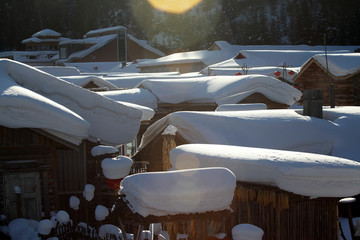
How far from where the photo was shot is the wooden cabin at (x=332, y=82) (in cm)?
2550

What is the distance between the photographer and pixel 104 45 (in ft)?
180

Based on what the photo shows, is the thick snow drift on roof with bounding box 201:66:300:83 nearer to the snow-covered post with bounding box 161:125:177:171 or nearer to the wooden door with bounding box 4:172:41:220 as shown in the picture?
the snow-covered post with bounding box 161:125:177:171

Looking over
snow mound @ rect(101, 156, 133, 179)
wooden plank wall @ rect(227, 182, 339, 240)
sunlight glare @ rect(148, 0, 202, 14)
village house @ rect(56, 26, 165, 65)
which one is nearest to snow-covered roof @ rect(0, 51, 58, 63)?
village house @ rect(56, 26, 165, 65)

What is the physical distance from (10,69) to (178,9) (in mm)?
63796

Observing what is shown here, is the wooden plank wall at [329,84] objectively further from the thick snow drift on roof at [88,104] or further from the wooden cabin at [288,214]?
the wooden cabin at [288,214]

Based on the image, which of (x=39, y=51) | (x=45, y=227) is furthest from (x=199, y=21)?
(x=45, y=227)

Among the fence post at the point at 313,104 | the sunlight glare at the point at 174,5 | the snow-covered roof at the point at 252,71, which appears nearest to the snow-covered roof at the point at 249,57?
the snow-covered roof at the point at 252,71

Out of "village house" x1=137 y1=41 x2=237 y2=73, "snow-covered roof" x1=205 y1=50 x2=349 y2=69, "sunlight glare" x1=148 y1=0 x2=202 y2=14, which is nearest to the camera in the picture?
"snow-covered roof" x1=205 y1=50 x2=349 y2=69

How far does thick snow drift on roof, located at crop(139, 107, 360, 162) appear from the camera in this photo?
13.3 m

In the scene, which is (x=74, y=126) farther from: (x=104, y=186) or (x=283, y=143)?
(x=283, y=143)

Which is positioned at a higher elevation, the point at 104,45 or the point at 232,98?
the point at 104,45

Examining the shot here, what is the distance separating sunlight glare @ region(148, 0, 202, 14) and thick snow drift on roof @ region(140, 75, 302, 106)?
52.1 m

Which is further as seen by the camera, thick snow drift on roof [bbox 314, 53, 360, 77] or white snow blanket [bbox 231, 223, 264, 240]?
thick snow drift on roof [bbox 314, 53, 360, 77]

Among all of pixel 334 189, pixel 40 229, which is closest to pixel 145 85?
pixel 40 229
